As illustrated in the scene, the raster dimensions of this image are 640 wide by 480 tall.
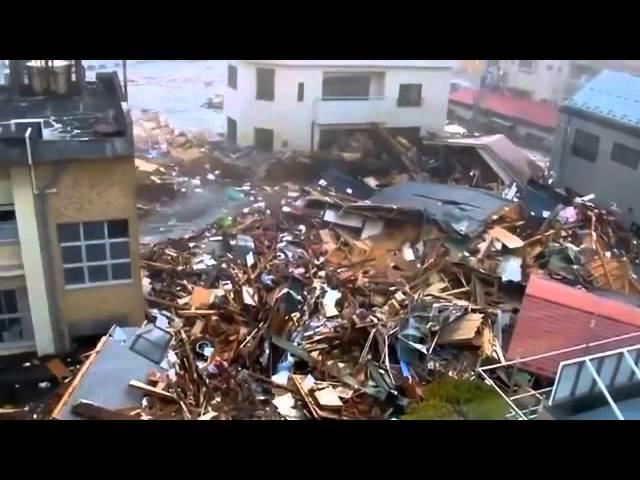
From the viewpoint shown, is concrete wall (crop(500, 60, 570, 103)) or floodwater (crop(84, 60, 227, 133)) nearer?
concrete wall (crop(500, 60, 570, 103))

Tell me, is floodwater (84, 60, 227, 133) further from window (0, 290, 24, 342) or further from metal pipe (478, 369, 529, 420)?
metal pipe (478, 369, 529, 420)

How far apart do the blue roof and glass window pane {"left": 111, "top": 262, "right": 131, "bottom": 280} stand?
4.15 m

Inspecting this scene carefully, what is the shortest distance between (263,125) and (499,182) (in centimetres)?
259

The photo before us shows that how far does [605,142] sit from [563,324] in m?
2.63

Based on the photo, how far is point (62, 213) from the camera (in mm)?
3203

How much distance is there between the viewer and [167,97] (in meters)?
7.48

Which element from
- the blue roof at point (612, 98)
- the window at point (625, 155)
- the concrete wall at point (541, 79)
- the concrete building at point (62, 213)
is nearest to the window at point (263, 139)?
the concrete wall at point (541, 79)

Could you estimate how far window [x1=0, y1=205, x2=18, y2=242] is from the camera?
3.16 m

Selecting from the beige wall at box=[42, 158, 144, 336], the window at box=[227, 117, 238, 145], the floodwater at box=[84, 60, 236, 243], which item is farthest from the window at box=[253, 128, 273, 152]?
the beige wall at box=[42, 158, 144, 336]

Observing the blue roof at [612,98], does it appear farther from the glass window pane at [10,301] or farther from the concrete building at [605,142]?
the glass window pane at [10,301]

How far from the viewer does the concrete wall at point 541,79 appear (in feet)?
19.3

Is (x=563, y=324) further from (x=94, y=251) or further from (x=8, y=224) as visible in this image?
(x=8, y=224)

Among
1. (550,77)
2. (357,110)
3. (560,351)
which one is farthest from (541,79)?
(560,351)
